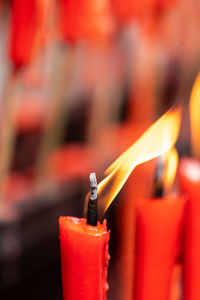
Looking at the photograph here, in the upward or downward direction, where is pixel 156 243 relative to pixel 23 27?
downward

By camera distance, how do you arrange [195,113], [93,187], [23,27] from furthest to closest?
[23,27] → [195,113] → [93,187]

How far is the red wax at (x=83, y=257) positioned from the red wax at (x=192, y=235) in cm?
8

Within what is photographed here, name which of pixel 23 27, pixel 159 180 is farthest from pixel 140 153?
pixel 23 27

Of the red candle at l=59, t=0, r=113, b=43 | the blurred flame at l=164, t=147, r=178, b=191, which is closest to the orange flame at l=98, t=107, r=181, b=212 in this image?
the blurred flame at l=164, t=147, r=178, b=191

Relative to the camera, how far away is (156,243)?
0.96 feet

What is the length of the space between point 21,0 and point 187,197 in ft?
1.48

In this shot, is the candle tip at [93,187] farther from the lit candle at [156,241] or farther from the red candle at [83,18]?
the red candle at [83,18]

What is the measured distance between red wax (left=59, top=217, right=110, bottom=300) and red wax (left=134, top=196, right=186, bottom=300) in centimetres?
4

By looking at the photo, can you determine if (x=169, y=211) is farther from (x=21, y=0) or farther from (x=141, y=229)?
(x=21, y=0)

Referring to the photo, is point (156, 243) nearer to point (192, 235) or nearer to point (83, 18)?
point (192, 235)

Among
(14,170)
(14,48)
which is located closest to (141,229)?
(14,48)

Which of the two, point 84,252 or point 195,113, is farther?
point 195,113

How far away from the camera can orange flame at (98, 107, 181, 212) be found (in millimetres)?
279

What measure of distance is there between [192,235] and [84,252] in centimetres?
10
